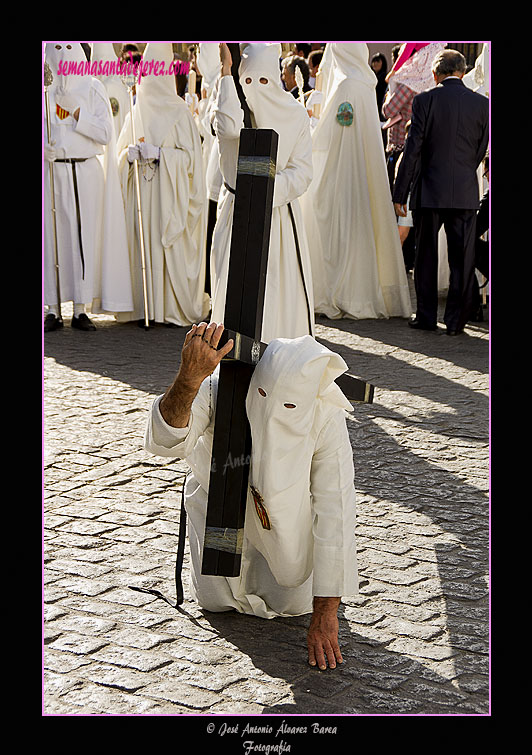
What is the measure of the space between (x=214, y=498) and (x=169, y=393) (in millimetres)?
374

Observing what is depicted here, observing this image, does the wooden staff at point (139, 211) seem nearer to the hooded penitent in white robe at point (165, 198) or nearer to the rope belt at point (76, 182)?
the hooded penitent in white robe at point (165, 198)

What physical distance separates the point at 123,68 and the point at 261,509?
23.0 feet

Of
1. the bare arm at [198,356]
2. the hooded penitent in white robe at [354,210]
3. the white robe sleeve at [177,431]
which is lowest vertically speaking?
the white robe sleeve at [177,431]

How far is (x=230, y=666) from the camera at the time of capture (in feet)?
10.4

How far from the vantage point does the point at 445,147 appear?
8.55m

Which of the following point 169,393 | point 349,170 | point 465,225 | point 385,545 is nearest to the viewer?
point 169,393

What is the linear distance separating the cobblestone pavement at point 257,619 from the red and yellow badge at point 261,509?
434 millimetres

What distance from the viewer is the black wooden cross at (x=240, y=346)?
116 inches

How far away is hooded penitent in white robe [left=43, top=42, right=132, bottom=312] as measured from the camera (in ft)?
29.2

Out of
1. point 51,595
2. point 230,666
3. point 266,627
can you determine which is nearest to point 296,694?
point 230,666

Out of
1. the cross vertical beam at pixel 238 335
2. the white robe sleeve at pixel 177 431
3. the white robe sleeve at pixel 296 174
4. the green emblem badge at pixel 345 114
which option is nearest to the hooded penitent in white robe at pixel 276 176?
the white robe sleeve at pixel 296 174

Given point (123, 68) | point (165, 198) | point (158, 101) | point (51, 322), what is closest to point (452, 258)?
point (165, 198)

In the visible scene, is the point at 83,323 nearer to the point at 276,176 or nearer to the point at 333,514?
the point at 276,176

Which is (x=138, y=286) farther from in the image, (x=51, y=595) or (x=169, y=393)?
(x=169, y=393)
